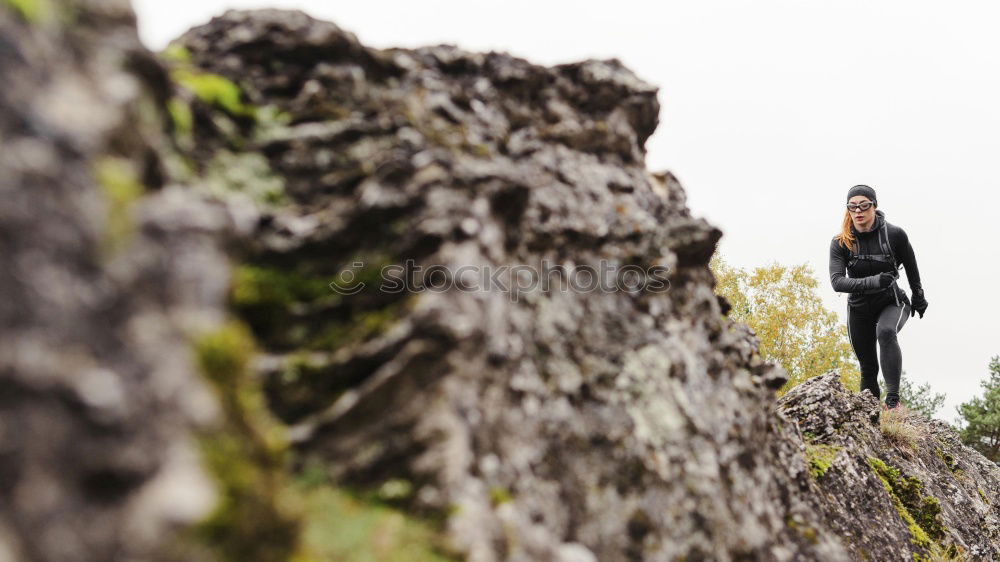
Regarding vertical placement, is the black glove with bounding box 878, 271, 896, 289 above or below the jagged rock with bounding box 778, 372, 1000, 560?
above

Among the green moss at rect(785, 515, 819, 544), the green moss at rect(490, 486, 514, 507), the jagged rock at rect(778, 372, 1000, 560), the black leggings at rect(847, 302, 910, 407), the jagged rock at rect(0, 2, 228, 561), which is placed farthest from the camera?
the black leggings at rect(847, 302, 910, 407)

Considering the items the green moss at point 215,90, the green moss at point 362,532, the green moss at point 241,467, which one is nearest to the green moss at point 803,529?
the green moss at point 362,532

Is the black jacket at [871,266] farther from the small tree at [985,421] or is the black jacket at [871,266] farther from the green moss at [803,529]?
the small tree at [985,421]

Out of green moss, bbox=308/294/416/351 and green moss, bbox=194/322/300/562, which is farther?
green moss, bbox=308/294/416/351

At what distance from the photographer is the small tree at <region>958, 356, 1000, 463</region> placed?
4969 centimetres

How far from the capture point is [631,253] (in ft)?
23.7

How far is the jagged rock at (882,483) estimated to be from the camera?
10.0m

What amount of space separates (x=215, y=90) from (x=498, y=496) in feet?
15.3

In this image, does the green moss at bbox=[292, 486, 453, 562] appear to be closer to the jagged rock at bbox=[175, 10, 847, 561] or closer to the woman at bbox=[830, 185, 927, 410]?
the jagged rock at bbox=[175, 10, 847, 561]

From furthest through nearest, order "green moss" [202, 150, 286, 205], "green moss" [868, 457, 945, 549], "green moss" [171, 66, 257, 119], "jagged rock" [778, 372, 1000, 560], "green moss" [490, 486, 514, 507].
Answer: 1. "green moss" [868, 457, 945, 549]
2. "jagged rock" [778, 372, 1000, 560]
3. "green moss" [171, 66, 257, 119]
4. "green moss" [202, 150, 286, 205]
5. "green moss" [490, 486, 514, 507]

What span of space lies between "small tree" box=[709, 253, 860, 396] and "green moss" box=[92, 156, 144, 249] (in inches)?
1628

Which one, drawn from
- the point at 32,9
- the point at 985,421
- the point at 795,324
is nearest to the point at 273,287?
the point at 32,9

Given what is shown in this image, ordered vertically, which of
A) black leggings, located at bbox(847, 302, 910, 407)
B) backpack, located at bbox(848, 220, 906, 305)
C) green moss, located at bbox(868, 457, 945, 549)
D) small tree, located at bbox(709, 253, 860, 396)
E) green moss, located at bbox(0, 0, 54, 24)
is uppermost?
small tree, located at bbox(709, 253, 860, 396)

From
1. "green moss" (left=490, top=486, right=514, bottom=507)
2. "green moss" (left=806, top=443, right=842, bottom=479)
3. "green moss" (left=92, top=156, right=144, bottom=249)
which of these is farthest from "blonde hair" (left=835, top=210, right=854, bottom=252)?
"green moss" (left=92, top=156, right=144, bottom=249)
